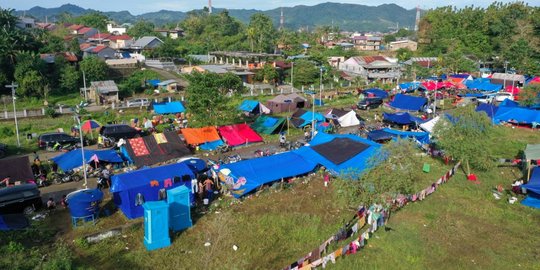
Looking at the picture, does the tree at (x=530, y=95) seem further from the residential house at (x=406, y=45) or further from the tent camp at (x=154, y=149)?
the residential house at (x=406, y=45)

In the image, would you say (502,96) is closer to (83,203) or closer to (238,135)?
(238,135)

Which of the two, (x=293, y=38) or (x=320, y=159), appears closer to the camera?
(x=320, y=159)

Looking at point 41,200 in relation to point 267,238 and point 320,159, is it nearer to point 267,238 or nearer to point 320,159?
point 267,238

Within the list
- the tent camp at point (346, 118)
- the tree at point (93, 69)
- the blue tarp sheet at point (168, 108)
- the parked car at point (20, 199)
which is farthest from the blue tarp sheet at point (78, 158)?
the tree at point (93, 69)

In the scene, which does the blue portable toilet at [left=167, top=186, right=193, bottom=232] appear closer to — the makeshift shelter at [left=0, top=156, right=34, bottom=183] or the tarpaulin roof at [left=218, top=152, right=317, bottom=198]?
the tarpaulin roof at [left=218, top=152, right=317, bottom=198]

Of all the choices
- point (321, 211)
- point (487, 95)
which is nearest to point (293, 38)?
point (487, 95)
